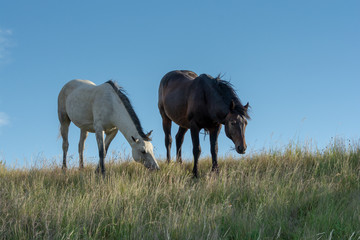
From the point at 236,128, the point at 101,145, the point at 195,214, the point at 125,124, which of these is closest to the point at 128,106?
the point at 125,124

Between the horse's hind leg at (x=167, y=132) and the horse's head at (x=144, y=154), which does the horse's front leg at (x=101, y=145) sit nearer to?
the horse's head at (x=144, y=154)

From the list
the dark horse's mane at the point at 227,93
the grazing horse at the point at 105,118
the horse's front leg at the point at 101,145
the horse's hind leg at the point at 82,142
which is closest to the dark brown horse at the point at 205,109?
the dark horse's mane at the point at 227,93

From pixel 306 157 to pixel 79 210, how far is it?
6.74m

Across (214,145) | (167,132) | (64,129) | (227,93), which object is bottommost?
(214,145)

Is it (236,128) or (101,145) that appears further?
(101,145)

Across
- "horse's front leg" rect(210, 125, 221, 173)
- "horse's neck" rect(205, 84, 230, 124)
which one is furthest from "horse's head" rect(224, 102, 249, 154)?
"horse's front leg" rect(210, 125, 221, 173)

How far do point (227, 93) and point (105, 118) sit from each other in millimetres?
3061

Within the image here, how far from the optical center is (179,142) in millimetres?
10359

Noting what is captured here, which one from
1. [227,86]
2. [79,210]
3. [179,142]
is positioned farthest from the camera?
[179,142]

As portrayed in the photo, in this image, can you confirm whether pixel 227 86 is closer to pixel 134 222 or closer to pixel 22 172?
pixel 134 222

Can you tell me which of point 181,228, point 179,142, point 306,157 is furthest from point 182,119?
point 181,228

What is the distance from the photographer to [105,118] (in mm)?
8859

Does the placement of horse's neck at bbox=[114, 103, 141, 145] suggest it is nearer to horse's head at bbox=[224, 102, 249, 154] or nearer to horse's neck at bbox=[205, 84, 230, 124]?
horse's neck at bbox=[205, 84, 230, 124]

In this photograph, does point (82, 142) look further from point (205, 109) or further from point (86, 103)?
point (205, 109)
